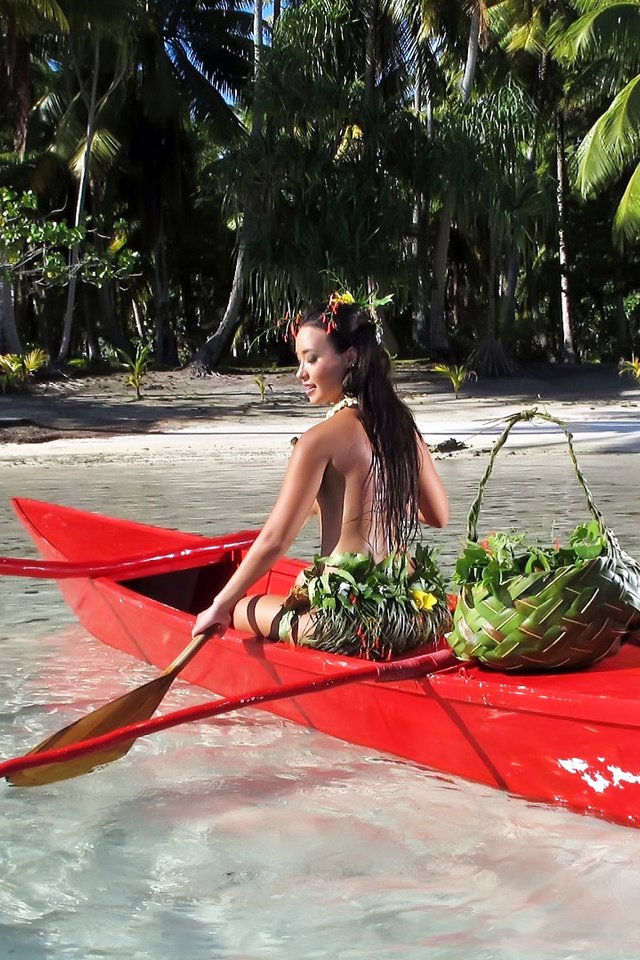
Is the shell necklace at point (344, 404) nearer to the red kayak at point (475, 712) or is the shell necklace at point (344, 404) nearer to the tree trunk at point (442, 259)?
the red kayak at point (475, 712)

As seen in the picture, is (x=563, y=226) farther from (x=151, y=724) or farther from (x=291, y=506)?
(x=151, y=724)

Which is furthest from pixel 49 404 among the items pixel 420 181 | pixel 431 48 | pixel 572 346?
pixel 572 346

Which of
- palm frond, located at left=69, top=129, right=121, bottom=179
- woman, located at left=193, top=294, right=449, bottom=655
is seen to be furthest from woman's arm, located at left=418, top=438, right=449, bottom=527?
palm frond, located at left=69, top=129, right=121, bottom=179

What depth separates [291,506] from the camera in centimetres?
353

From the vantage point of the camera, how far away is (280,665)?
3783 mm

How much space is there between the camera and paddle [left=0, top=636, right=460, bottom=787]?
3133 mm

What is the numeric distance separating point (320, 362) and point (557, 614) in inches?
39.1

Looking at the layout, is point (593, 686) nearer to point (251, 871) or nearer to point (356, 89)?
point (251, 871)

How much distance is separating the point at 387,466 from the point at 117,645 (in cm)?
221

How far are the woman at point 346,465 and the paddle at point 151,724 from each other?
0.37 m

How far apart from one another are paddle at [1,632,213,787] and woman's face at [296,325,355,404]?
87 centimetres

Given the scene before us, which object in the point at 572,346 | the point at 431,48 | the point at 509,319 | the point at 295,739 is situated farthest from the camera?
the point at 572,346

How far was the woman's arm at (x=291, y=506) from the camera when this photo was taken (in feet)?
11.5

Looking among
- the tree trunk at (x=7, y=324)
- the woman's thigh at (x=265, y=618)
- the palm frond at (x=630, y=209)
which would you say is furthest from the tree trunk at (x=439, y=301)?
the woman's thigh at (x=265, y=618)
